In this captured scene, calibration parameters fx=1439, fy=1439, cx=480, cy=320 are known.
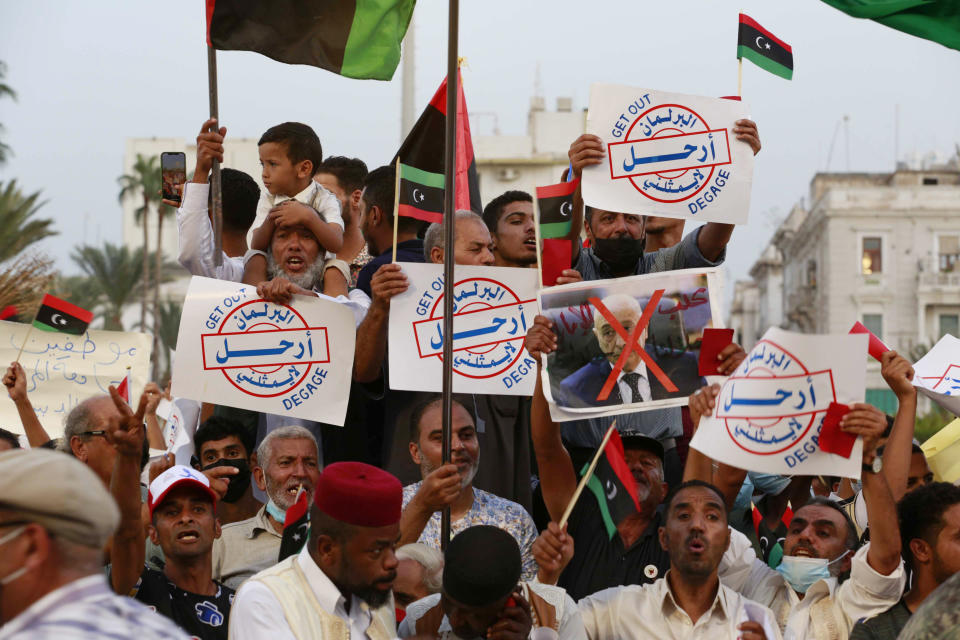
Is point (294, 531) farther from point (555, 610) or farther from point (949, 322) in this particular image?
point (949, 322)

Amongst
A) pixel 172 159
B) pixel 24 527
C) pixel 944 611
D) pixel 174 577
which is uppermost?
pixel 172 159

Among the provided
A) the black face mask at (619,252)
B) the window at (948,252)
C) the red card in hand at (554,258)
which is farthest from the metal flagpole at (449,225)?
the window at (948,252)

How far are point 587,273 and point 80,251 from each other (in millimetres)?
50437

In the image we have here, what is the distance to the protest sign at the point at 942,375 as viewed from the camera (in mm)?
7241

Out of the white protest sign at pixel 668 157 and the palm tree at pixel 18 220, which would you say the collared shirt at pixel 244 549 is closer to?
the white protest sign at pixel 668 157

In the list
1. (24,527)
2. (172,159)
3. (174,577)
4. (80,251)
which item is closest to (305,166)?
(172,159)

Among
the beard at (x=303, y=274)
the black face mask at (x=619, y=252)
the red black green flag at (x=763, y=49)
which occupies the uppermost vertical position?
the red black green flag at (x=763, y=49)

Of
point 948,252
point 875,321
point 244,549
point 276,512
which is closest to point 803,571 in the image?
point 276,512

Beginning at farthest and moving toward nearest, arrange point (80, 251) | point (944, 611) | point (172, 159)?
point (80, 251) < point (172, 159) < point (944, 611)

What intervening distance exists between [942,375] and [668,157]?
204 centimetres

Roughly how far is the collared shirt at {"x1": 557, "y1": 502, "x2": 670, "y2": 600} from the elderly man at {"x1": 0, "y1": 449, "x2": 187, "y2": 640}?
3.27 m

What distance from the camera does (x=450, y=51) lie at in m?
6.03

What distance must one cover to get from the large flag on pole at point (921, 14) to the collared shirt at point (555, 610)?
294 cm

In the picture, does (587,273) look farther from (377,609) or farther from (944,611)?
(944,611)
